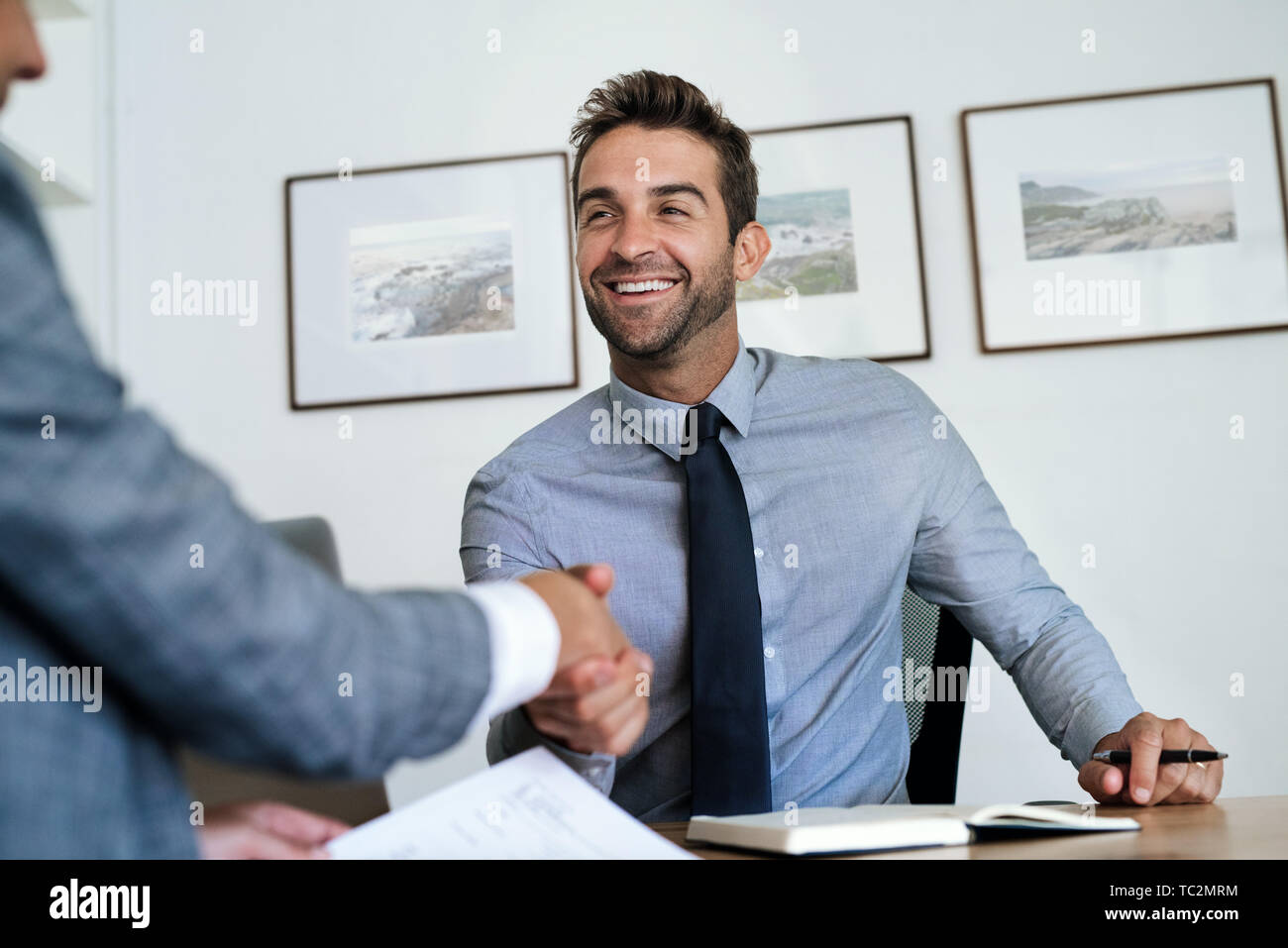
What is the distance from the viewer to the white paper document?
744 mm

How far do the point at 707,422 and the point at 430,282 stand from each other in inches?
55.5

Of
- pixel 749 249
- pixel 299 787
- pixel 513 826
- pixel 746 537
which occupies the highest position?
pixel 749 249

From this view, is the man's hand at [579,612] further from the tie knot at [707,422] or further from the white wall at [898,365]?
the white wall at [898,365]

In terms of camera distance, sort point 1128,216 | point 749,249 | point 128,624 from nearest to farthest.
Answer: point 128,624
point 749,249
point 1128,216

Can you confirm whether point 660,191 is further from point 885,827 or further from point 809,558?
point 885,827

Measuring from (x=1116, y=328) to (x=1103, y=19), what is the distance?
76cm

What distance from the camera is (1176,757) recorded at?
3.71ft

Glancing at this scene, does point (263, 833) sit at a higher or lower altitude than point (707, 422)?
lower

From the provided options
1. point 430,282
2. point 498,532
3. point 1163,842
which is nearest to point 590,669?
point 1163,842

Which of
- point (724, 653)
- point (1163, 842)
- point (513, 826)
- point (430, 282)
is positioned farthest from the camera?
point (430, 282)

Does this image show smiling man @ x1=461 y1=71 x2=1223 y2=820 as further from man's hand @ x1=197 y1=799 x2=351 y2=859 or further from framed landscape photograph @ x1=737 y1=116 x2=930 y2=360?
framed landscape photograph @ x1=737 y1=116 x2=930 y2=360

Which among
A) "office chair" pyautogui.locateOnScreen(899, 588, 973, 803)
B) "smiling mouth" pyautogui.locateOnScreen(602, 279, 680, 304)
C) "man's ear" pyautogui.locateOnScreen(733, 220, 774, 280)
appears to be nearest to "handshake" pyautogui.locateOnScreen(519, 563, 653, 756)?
"office chair" pyautogui.locateOnScreen(899, 588, 973, 803)

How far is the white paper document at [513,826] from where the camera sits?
74 centimetres

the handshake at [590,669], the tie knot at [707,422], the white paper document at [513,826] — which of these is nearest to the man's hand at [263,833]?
the white paper document at [513,826]
